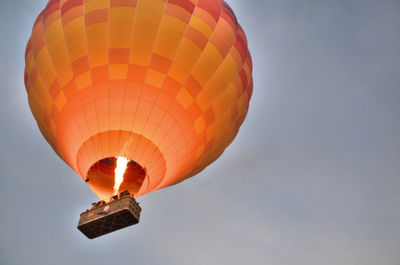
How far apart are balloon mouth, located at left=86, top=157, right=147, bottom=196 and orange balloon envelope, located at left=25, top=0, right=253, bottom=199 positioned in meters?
0.26

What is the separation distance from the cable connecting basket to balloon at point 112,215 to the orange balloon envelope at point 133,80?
0.92m

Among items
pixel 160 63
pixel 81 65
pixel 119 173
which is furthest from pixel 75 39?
pixel 119 173

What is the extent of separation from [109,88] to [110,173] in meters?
2.38

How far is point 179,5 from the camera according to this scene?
898 centimetres

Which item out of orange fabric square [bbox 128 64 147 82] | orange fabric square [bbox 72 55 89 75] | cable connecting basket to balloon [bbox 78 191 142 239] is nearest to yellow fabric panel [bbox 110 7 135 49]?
orange fabric square [bbox 128 64 147 82]

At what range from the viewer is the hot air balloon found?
8.55 meters

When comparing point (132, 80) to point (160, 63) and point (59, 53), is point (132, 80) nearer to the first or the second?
point (160, 63)

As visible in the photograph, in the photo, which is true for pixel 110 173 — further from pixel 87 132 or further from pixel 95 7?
pixel 95 7

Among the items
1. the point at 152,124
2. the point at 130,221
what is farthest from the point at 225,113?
the point at 130,221

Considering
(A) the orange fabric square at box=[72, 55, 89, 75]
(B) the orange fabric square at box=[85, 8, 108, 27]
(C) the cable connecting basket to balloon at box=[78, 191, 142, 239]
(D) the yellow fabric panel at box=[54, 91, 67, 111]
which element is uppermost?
(B) the orange fabric square at box=[85, 8, 108, 27]

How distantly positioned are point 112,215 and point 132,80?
9.29ft

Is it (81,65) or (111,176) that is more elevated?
(81,65)

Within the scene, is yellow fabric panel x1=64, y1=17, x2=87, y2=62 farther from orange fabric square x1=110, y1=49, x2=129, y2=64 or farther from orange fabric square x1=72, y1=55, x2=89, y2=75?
orange fabric square x1=110, y1=49, x2=129, y2=64

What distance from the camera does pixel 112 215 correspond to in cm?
796
